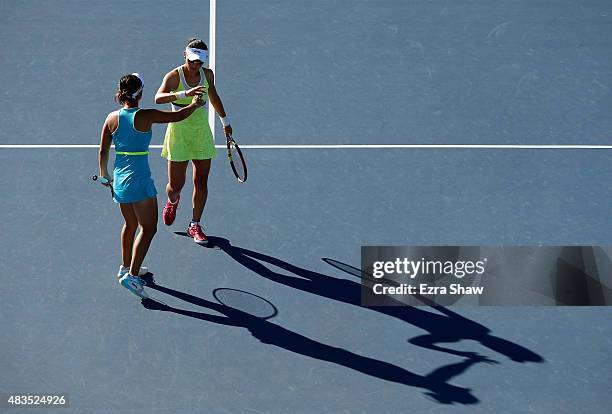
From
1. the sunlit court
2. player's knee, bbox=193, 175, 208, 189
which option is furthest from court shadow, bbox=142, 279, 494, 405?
player's knee, bbox=193, 175, 208, 189

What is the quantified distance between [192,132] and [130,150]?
102 centimetres

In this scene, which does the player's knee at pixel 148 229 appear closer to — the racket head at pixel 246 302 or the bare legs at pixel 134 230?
the bare legs at pixel 134 230

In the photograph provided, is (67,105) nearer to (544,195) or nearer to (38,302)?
(38,302)

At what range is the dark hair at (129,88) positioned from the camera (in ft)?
28.1

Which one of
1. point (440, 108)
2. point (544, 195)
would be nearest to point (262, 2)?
point (440, 108)

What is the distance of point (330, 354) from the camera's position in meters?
8.75

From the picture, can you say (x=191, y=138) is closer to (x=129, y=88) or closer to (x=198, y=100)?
(x=198, y=100)

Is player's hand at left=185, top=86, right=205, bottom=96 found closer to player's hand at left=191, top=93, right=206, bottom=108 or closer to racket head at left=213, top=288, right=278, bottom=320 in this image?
player's hand at left=191, top=93, right=206, bottom=108

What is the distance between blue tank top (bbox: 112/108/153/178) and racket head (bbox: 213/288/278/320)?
1.34m

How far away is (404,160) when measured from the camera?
439 inches

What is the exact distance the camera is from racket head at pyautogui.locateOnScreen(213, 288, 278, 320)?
9.23 metres

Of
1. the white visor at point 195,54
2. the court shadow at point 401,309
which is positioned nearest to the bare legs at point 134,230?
the court shadow at point 401,309

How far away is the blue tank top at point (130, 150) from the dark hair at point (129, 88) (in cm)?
9

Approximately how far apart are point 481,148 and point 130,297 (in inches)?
166
